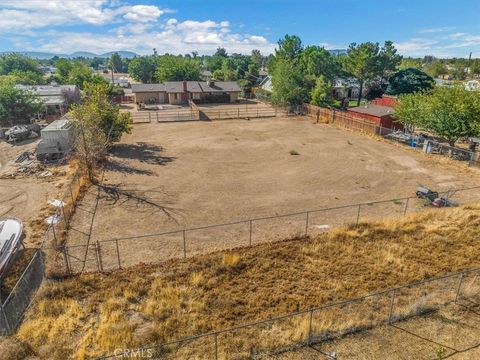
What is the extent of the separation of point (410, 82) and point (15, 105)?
60.9 meters

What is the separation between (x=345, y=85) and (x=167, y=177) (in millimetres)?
51774

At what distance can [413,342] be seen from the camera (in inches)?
423

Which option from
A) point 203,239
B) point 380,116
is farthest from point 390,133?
point 203,239

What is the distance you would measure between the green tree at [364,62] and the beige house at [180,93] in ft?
74.3

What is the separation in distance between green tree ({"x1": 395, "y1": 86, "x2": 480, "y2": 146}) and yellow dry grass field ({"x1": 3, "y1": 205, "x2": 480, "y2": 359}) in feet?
49.2

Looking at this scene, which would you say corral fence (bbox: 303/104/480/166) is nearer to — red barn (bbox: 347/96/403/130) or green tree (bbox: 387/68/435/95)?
red barn (bbox: 347/96/403/130)

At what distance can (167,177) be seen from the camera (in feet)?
A: 83.2

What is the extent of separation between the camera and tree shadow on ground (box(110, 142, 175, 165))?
29416 mm

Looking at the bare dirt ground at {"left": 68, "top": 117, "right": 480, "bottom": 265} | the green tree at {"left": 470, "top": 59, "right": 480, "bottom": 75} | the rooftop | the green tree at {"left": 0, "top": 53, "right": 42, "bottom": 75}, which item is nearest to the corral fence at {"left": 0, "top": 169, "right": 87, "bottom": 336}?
the bare dirt ground at {"left": 68, "top": 117, "right": 480, "bottom": 265}

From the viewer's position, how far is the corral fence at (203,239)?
14880 mm

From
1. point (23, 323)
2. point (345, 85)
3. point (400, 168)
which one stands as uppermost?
point (345, 85)

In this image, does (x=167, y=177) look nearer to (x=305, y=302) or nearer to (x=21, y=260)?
(x=21, y=260)

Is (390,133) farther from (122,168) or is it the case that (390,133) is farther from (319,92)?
(122,168)

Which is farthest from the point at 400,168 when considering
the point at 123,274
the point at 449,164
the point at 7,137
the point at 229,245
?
the point at 7,137
